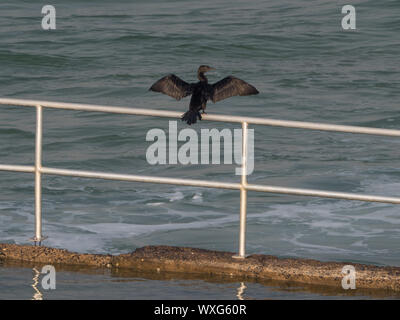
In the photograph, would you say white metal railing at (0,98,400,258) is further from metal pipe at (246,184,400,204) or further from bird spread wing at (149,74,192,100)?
bird spread wing at (149,74,192,100)

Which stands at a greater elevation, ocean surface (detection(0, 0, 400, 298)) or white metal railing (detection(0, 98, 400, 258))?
ocean surface (detection(0, 0, 400, 298))

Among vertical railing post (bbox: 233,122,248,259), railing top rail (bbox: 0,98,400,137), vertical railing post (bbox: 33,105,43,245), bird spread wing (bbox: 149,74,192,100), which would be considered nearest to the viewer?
railing top rail (bbox: 0,98,400,137)

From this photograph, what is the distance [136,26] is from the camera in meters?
31.2

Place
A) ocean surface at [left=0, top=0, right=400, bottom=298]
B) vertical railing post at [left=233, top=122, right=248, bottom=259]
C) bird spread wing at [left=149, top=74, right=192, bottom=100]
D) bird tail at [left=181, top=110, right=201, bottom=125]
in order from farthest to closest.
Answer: ocean surface at [left=0, top=0, right=400, bottom=298] → bird spread wing at [left=149, top=74, right=192, bottom=100] → bird tail at [left=181, top=110, right=201, bottom=125] → vertical railing post at [left=233, top=122, right=248, bottom=259]

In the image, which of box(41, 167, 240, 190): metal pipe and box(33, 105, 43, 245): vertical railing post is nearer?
box(41, 167, 240, 190): metal pipe

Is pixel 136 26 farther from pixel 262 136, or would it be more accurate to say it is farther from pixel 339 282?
pixel 339 282

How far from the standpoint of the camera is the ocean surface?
10234 mm

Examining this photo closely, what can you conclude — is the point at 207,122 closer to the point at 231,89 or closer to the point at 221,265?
the point at 231,89

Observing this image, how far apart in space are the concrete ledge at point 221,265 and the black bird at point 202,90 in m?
0.96

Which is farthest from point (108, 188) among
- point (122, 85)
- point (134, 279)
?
point (122, 85)

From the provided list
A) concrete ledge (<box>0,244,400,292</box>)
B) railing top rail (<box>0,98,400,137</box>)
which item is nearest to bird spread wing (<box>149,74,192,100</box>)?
railing top rail (<box>0,98,400,137</box>)

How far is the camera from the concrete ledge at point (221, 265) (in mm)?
5980

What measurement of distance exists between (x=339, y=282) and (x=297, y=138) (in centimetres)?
1244

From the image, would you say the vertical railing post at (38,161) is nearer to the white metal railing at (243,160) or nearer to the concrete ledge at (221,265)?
the white metal railing at (243,160)
